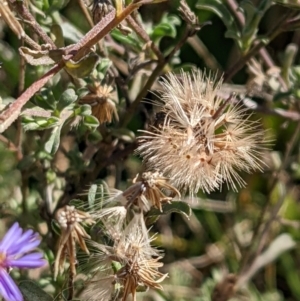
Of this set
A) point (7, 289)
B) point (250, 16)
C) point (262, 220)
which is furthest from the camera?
point (262, 220)

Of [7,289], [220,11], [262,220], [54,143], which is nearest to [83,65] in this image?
[54,143]

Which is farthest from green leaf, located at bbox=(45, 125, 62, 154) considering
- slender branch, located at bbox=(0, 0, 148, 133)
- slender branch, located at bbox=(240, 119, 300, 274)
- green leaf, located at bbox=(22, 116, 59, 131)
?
slender branch, located at bbox=(240, 119, 300, 274)

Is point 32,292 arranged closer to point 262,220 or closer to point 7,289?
point 7,289

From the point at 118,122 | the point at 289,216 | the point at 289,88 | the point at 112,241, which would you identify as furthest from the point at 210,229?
the point at 112,241

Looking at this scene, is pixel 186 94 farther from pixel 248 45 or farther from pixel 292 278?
pixel 292 278

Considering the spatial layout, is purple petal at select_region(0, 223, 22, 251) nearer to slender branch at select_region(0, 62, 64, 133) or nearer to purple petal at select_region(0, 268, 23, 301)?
purple petal at select_region(0, 268, 23, 301)

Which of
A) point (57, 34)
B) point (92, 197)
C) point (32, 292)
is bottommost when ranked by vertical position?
point (32, 292)

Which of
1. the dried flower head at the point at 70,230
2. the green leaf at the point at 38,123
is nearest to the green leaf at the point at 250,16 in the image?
the green leaf at the point at 38,123
